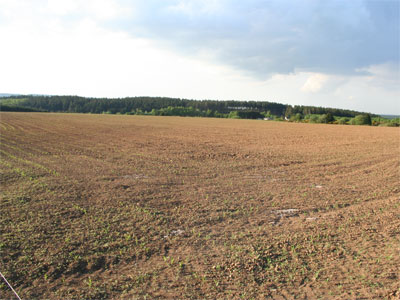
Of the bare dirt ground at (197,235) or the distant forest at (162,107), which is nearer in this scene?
the bare dirt ground at (197,235)

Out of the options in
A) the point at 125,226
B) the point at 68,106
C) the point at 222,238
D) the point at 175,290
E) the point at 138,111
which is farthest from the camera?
the point at 68,106

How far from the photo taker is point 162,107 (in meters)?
150

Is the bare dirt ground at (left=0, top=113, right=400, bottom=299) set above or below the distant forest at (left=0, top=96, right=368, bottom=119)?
below

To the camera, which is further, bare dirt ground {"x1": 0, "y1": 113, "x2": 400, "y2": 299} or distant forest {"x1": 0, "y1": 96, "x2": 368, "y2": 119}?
distant forest {"x1": 0, "y1": 96, "x2": 368, "y2": 119}

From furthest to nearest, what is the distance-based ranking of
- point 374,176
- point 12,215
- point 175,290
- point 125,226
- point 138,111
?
1. point 138,111
2. point 374,176
3. point 12,215
4. point 125,226
5. point 175,290

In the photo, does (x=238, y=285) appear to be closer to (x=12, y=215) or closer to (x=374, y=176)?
(x=12, y=215)

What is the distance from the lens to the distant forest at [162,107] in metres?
130

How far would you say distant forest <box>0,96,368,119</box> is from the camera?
130500 millimetres

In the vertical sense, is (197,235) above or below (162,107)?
below

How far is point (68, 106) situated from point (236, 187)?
151 m

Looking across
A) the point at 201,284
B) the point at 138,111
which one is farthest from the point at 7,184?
the point at 138,111

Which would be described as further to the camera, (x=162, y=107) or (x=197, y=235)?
(x=162, y=107)

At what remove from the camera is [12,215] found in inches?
283

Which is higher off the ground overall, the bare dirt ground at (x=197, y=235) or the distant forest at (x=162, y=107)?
the distant forest at (x=162, y=107)
